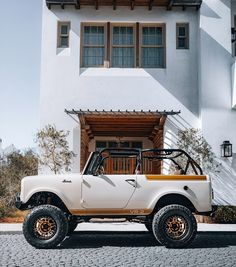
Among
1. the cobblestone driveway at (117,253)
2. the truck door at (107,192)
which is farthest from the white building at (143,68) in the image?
the truck door at (107,192)

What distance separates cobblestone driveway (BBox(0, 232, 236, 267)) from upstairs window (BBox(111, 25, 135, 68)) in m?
7.61

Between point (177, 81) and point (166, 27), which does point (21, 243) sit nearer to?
point (177, 81)

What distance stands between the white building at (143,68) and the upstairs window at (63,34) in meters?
0.04

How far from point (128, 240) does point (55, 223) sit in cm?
222

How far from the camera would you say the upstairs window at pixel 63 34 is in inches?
595

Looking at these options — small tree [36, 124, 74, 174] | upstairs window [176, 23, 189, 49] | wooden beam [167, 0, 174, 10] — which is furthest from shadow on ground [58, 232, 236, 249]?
wooden beam [167, 0, 174, 10]

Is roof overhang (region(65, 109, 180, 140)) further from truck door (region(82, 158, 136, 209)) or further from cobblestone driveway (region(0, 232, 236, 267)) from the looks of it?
truck door (region(82, 158, 136, 209))

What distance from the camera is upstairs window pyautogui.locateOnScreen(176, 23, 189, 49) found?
49.8 ft

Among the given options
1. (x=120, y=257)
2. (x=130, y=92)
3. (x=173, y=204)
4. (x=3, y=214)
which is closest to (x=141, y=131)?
(x=130, y=92)

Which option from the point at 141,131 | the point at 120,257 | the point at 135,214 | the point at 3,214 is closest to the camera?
the point at 120,257

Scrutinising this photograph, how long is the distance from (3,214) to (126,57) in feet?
24.6

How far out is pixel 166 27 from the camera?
1510cm

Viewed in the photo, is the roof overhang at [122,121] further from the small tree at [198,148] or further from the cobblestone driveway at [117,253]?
the cobblestone driveway at [117,253]

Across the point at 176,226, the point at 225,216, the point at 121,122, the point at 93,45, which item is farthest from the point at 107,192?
the point at 93,45
